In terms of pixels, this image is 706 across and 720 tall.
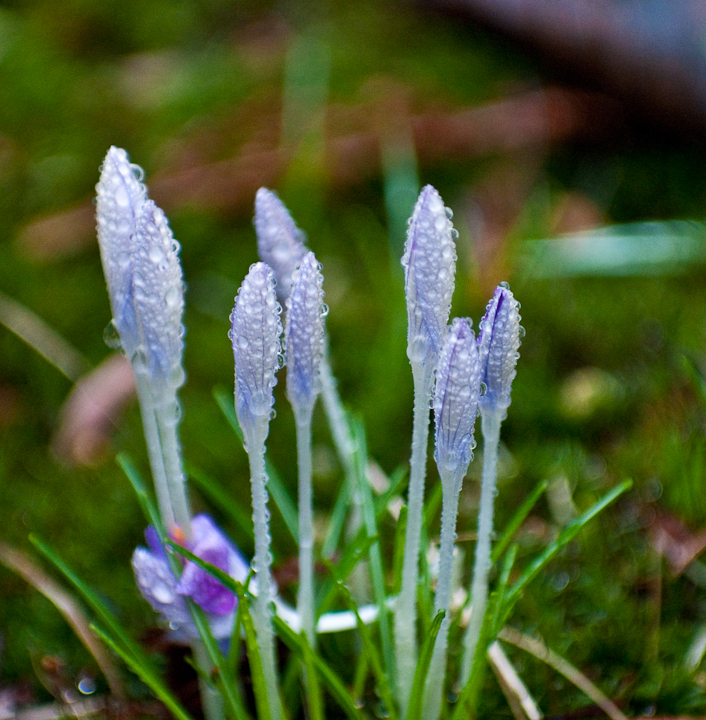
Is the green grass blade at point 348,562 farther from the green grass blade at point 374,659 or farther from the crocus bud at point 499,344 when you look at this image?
the crocus bud at point 499,344

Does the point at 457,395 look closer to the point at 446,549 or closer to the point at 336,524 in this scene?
the point at 446,549

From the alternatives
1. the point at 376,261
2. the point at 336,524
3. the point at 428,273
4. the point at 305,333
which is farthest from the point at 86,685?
the point at 376,261

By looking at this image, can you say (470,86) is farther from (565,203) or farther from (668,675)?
(668,675)

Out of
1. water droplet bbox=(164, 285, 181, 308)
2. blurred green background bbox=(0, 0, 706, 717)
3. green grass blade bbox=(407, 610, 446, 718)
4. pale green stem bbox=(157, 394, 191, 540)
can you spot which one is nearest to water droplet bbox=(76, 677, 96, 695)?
blurred green background bbox=(0, 0, 706, 717)

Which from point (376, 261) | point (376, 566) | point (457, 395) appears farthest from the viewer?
point (376, 261)

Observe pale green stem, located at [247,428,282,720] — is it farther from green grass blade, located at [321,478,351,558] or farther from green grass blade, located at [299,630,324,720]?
green grass blade, located at [321,478,351,558]
